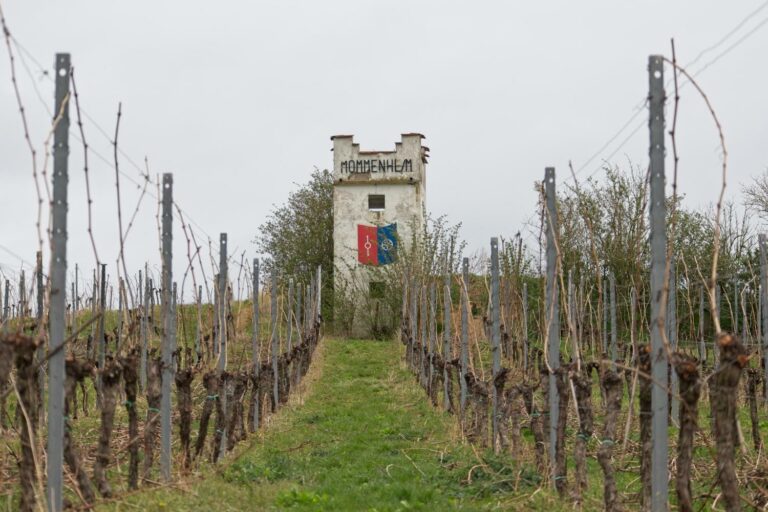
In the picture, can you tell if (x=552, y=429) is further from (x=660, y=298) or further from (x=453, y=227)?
(x=453, y=227)

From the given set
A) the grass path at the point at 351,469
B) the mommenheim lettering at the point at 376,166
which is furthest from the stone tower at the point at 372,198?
the grass path at the point at 351,469

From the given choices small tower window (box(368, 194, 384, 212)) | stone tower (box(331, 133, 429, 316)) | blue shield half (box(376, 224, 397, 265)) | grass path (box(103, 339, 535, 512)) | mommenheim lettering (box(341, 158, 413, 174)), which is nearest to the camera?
grass path (box(103, 339, 535, 512))

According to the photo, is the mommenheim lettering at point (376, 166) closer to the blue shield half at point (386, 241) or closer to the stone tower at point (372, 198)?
the stone tower at point (372, 198)

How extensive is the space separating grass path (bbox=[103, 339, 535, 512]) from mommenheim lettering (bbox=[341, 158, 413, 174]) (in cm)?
1740

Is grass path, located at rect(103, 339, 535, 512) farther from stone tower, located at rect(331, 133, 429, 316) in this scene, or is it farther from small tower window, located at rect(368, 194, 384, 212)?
small tower window, located at rect(368, 194, 384, 212)

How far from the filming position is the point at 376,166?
101ft

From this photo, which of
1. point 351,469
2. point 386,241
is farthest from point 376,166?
point 351,469

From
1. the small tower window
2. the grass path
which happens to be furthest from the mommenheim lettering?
the grass path

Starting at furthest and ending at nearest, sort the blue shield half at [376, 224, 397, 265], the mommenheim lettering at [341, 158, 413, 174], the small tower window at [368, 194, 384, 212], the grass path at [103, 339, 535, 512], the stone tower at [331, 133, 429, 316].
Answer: the small tower window at [368, 194, 384, 212]
the mommenheim lettering at [341, 158, 413, 174]
the stone tower at [331, 133, 429, 316]
the blue shield half at [376, 224, 397, 265]
the grass path at [103, 339, 535, 512]

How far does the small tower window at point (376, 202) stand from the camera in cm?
3080

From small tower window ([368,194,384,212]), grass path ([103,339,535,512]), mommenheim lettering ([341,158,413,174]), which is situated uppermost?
mommenheim lettering ([341,158,413,174])

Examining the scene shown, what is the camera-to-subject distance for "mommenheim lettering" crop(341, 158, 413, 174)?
30.7 m

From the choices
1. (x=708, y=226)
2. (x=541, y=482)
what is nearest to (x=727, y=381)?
(x=541, y=482)

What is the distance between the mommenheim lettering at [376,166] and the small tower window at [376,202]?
860 millimetres
